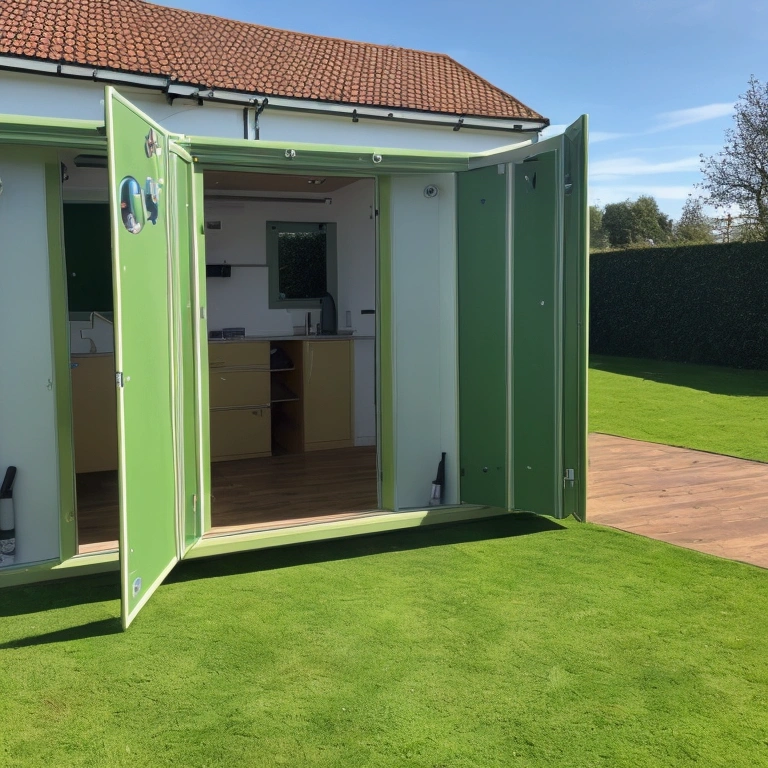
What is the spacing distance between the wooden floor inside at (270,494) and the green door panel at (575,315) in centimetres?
129

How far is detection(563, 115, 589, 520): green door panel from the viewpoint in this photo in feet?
15.5

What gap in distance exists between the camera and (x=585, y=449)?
16.1 ft

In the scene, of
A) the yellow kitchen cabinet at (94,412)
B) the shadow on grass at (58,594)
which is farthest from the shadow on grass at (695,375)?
the shadow on grass at (58,594)

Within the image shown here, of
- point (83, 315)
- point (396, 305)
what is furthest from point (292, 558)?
point (83, 315)

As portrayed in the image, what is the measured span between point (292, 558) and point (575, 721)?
2.21m

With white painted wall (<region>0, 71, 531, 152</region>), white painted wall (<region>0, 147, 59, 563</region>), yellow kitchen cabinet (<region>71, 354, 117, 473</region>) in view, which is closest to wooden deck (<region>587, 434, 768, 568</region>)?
white painted wall (<region>0, 147, 59, 563</region>)

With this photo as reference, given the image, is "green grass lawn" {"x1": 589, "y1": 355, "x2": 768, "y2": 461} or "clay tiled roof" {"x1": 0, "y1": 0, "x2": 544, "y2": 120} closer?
"green grass lawn" {"x1": 589, "y1": 355, "x2": 768, "y2": 461}

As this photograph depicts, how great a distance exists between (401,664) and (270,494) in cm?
277

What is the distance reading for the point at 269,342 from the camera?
7414 millimetres

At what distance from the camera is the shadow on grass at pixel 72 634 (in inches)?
139

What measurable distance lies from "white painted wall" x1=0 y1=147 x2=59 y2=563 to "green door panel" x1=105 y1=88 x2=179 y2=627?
0.64 metres

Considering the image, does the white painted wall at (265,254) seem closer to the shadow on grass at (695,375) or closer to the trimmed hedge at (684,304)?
the shadow on grass at (695,375)

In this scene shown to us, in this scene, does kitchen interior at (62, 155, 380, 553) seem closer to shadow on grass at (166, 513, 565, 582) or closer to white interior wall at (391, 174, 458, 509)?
shadow on grass at (166, 513, 565, 582)

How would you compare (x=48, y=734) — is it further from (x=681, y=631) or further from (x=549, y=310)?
(x=549, y=310)
